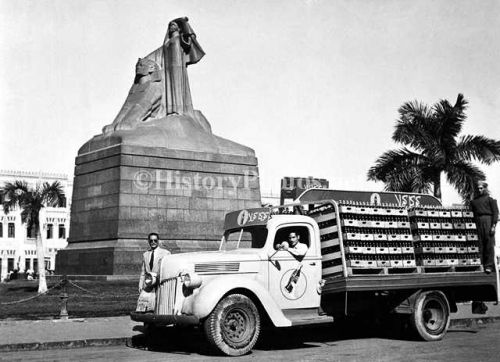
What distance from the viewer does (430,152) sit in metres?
26.4

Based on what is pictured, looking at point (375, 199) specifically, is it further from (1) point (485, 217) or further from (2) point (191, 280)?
(2) point (191, 280)

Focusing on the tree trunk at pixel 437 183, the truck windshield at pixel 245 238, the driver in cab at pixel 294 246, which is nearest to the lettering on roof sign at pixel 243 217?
the truck windshield at pixel 245 238

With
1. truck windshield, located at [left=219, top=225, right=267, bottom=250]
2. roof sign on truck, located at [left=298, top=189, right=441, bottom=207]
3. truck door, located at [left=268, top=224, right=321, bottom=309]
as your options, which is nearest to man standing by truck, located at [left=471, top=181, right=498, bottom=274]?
roof sign on truck, located at [left=298, top=189, right=441, bottom=207]

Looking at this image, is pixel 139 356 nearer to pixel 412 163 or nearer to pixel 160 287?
pixel 160 287

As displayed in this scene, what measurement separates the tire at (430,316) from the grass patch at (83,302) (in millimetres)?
7191

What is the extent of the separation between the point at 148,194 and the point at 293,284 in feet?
52.2

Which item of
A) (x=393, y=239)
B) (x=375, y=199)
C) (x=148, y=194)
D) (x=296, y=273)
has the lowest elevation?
(x=296, y=273)

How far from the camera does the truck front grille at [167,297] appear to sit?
11.2 m

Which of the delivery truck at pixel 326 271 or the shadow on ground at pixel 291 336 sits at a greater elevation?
the delivery truck at pixel 326 271

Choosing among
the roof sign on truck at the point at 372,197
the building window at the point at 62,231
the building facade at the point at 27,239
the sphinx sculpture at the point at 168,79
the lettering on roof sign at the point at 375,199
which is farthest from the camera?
the building window at the point at 62,231

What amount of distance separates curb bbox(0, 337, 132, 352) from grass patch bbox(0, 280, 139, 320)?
168 inches

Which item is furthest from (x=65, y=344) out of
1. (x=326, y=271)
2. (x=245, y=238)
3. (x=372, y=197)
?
(x=372, y=197)

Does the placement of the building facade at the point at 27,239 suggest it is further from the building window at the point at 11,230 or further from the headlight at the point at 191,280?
the headlight at the point at 191,280

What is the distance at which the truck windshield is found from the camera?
1209cm
